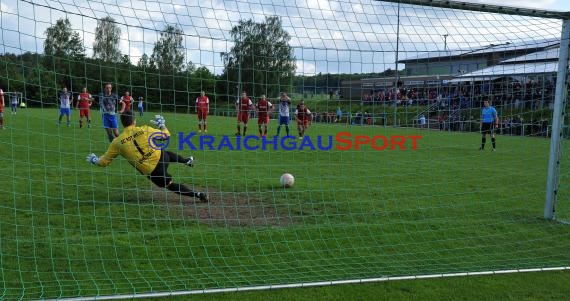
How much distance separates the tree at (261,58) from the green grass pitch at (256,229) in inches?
62.3

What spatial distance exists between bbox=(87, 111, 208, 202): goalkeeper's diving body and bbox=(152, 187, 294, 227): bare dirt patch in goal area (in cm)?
23

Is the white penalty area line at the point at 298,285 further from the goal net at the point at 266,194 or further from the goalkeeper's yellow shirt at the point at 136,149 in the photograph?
the goalkeeper's yellow shirt at the point at 136,149

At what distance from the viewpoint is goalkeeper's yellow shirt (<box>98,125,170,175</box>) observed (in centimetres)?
679

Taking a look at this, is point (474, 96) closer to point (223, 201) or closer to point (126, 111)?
point (223, 201)

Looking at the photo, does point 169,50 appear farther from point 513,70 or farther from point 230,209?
point 513,70

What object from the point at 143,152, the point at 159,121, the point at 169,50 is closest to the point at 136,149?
the point at 143,152

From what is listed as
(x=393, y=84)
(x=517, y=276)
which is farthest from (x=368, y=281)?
(x=393, y=84)

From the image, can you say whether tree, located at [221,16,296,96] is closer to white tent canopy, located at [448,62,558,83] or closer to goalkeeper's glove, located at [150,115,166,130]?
goalkeeper's glove, located at [150,115,166,130]

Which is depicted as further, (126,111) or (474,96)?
(474,96)

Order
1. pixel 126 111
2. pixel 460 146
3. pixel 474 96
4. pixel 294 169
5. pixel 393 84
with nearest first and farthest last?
pixel 126 111 < pixel 393 84 < pixel 474 96 < pixel 294 169 < pixel 460 146

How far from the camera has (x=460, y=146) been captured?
57.9ft

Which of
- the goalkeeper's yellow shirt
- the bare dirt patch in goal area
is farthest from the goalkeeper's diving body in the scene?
the bare dirt patch in goal area

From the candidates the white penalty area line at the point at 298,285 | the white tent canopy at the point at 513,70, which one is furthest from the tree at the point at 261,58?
the white tent canopy at the point at 513,70

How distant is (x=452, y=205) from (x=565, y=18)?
3042 mm
